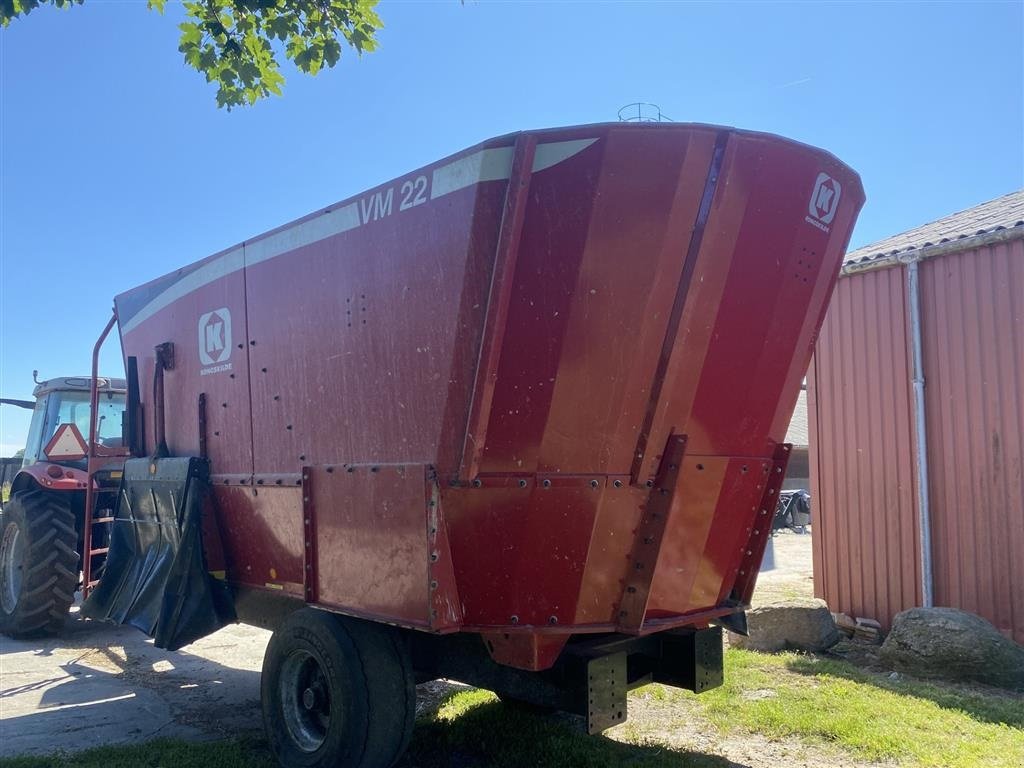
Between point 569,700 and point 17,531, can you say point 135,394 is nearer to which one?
point 17,531

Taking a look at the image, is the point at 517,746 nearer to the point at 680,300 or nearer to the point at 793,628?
the point at 680,300

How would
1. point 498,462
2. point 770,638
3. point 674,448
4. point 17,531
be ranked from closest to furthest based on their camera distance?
A: point 498,462, point 674,448, point 770,638, point 17,531

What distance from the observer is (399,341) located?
3951 millimetres

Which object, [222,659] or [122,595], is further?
[222,659]

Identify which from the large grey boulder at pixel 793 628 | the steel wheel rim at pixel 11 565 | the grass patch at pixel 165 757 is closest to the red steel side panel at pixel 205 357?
the grass patch at pixel 165 757

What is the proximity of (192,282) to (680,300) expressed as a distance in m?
3.67

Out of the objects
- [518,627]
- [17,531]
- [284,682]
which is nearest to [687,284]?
[518,627]

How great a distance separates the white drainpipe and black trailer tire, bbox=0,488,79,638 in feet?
26.0

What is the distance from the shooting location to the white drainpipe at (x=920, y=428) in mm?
7590

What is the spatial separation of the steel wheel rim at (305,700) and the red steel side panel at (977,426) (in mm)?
5765

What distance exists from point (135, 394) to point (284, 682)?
3249mm

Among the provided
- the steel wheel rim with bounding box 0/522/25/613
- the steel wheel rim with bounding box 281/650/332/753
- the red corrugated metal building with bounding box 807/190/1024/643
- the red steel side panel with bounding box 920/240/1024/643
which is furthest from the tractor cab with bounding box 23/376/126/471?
the red steel side panel with bounding box 920/240/1024/643

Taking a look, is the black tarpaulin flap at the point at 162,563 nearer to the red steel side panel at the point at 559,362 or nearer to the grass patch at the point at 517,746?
the red steel side panel at the point at 559,362

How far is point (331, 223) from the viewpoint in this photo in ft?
14.5
